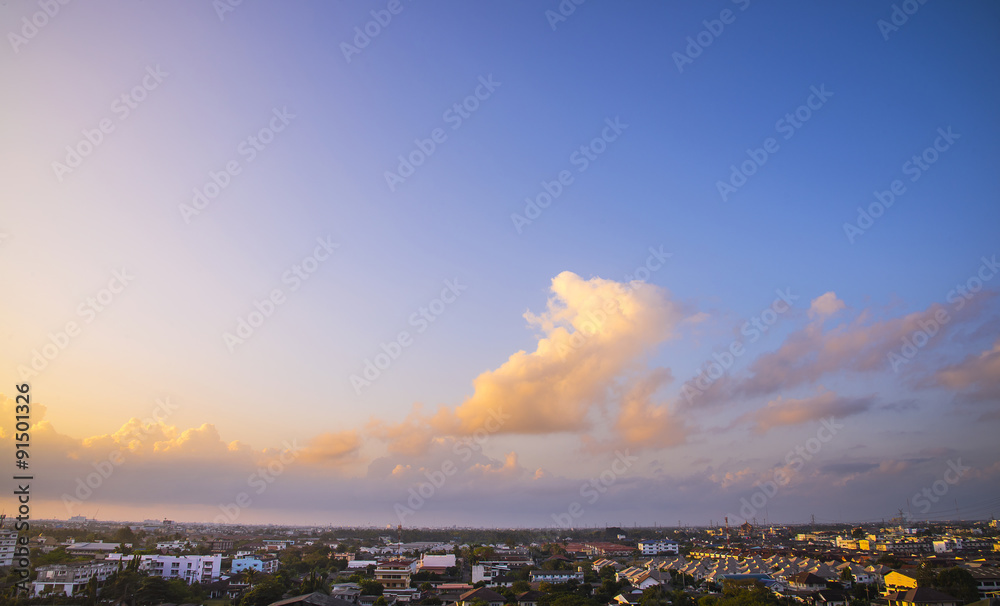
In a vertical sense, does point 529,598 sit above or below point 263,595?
below

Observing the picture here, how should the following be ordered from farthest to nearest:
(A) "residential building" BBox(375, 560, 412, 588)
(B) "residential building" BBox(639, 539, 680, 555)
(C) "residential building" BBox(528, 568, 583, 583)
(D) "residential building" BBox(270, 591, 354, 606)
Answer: (B) "residential building" BBox(639, 539, 680, 555), (C) "residential building" BBox(528, 568, 583, 583), (A) "residential building" BBox(375, 560, 412, 588), (D) "residential building" BBox(270, 591, 354, 606)

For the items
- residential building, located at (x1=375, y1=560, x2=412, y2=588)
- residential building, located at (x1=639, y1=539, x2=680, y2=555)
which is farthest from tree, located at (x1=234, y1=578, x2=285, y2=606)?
residential building, located at (x1=639, y1=539, x2=680, y2=555)

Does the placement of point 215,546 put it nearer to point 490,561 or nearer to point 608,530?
point 490,561

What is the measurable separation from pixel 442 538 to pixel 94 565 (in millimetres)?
95793

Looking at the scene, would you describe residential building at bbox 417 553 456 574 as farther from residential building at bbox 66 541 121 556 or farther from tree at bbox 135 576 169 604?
residential building at bbox 66 541 121 556

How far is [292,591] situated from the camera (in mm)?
41969

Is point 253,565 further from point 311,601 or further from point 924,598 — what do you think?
point 924,598

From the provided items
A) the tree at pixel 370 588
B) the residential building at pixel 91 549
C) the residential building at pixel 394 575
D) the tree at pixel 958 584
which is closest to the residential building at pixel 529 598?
the tree at pixel 370 588

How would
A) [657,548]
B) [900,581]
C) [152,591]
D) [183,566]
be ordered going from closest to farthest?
[152,591] < [900,581] < [183,566] < [657,548]

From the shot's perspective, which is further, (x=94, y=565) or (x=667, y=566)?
(x=667, y=566)

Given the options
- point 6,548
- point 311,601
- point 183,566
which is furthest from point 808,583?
point 6,548

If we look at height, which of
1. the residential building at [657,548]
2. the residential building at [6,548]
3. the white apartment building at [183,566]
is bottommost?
the residential building at [657,548]

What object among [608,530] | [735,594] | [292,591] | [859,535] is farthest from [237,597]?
[608,530]

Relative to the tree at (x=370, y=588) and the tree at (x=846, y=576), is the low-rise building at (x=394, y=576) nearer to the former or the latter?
the tree at (x=370, y=588)
